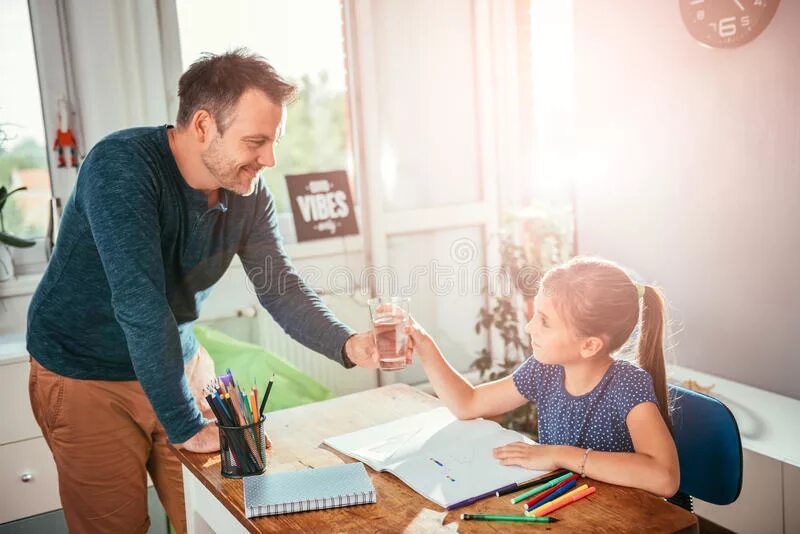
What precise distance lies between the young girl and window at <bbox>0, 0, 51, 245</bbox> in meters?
2.20

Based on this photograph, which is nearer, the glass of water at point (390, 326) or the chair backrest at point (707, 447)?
the chair backrest at point (707, 447)

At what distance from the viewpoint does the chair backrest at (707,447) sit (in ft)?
4.84

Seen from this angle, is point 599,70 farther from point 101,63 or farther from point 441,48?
point 101,63

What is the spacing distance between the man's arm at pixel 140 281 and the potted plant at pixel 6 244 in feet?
5.53

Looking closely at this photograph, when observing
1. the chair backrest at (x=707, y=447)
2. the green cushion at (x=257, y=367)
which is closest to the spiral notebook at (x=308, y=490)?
the chair backrest at (x=707, y=447)

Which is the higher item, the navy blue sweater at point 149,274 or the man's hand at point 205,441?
the navy blue sweater at point 149,274

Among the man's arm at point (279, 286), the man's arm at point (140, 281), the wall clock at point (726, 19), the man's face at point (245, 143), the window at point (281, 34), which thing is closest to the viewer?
the man's arm at point (140, 281)

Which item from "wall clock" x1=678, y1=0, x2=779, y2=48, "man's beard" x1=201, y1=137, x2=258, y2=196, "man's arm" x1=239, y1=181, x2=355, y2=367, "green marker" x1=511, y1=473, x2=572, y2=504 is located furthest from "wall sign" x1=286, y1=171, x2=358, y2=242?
"green marker" x1=511, y1=473, x2=572, y2=504

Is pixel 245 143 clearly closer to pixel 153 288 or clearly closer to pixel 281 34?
pixel 153 288

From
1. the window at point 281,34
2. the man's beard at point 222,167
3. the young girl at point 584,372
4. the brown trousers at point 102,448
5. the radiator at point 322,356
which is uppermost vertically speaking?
the window at point 281,34

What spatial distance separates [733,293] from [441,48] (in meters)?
1.90

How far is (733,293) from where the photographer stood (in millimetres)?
2879

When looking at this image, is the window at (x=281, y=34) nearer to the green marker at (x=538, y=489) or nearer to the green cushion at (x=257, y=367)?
the green cushion at (x=257, y=367)

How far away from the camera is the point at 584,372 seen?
5.24 feet
